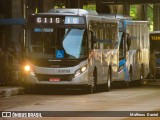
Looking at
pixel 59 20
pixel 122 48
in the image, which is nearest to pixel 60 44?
pixel 59 20

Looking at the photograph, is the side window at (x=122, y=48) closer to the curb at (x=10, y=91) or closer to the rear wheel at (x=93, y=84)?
the rear wheel at (x=93, y=84)

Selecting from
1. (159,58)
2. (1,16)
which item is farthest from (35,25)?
(159,58)

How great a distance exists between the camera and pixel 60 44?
97.1ft

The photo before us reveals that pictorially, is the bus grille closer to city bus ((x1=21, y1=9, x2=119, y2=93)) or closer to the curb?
city bus ((x1=21, y1=9, x2=119, y2=93))

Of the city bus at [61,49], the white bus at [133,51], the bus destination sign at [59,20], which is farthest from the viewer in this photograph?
the white bus at [133,51]

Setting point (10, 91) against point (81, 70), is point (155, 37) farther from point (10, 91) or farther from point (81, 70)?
point (10, 91)

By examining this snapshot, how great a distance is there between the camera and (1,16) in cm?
4469

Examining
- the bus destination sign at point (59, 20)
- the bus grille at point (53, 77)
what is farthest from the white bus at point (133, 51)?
the bus grille at point (53, 77)

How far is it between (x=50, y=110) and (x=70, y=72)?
835cm

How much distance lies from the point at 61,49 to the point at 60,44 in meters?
0.19

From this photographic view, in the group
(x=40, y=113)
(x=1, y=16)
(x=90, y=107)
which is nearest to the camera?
(x=40, y=113)

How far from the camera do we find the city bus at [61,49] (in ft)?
96.3

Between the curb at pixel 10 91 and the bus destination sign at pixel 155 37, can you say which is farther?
the bus destination sign at pixel 155 37

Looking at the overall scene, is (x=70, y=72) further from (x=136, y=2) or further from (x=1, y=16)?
(x=136, y=2)
